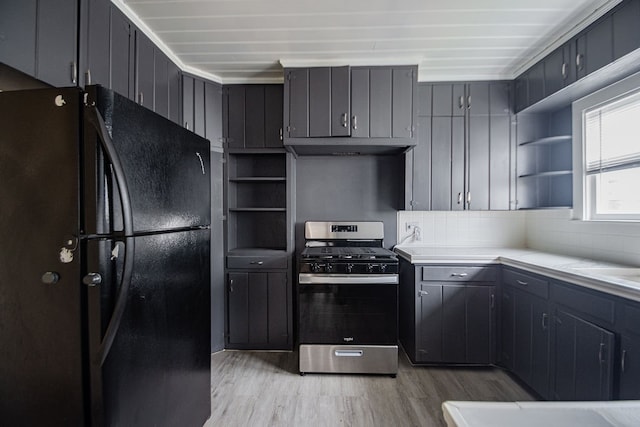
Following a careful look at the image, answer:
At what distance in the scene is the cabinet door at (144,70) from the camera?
1841 mm

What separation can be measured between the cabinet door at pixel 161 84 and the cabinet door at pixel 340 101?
1294 mm

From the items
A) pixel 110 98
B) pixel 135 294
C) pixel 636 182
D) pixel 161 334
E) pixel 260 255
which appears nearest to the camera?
pixel 110 98

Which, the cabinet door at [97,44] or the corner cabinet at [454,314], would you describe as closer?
the cabinet door at [97,44]

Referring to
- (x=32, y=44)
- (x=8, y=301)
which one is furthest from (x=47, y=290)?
(x=32, y=44)

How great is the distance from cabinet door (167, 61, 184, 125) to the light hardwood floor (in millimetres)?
2075

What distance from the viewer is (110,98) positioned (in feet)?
3.16

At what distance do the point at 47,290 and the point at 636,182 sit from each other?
10.3ft

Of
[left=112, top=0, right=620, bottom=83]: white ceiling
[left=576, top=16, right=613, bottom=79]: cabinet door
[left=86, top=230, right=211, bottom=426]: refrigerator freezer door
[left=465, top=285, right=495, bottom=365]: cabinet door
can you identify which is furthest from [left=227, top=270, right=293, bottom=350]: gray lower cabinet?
[left=576, top=16, right=613, bottom=79]: cabinet door

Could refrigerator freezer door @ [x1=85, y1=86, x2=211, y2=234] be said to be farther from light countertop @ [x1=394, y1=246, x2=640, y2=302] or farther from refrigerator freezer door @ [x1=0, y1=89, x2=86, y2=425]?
light countertop @ [x1=394, y1=246, x2=640, y2=302]

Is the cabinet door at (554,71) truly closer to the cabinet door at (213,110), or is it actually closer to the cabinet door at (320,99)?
the cabinet door at (320,99)

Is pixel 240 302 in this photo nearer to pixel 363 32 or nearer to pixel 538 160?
pixel 363 32

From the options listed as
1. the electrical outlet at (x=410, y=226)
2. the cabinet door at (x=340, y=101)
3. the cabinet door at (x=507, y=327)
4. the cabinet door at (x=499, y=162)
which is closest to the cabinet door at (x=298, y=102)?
the cabinet door at (x=340, y=101)

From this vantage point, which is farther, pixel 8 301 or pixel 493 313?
pixel 493 313

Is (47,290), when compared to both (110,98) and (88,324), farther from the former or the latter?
(110,98)
